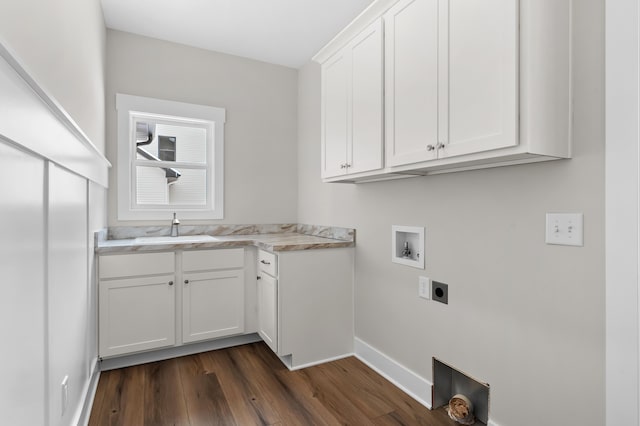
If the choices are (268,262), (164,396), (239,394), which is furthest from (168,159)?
(239,394)

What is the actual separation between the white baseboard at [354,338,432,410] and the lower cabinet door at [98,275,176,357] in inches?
56.0

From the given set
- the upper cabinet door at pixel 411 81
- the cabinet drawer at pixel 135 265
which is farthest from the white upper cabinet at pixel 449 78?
the cabinet drawer at pixel 135 265

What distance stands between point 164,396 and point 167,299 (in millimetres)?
695

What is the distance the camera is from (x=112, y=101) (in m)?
2.90

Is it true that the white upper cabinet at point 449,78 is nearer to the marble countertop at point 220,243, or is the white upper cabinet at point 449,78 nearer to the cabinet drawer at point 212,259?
the marble countertop at point 220,243

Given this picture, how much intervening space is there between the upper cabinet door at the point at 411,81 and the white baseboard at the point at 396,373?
130cm

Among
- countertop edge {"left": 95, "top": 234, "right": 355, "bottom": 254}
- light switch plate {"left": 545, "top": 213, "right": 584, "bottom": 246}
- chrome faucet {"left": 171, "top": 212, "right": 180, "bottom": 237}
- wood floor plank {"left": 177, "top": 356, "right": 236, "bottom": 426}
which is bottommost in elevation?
wood floor plank {"left": 177, "top": 356, "right": 236, "bottom": 426}

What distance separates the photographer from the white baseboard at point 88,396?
172 centimetres

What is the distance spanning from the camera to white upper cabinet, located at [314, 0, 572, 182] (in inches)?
49.2

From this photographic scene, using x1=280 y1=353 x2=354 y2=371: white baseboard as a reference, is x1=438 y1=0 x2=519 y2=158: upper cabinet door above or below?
above

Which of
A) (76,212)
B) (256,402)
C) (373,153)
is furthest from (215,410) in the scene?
(373,153)

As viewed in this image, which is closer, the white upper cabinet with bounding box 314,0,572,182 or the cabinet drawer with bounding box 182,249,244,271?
the white upper cabinet with bounding box 314,0,572,182

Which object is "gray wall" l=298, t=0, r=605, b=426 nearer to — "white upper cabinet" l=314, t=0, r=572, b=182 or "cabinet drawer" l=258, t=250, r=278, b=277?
"white upper cabinet" l=314, t=0, r=572, b=182
